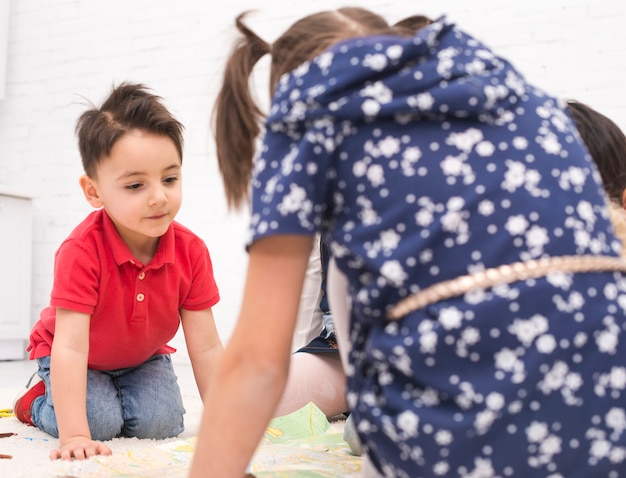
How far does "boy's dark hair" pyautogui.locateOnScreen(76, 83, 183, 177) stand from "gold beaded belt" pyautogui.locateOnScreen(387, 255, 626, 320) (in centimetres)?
83

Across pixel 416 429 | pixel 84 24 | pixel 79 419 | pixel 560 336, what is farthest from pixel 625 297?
pixel 84 24

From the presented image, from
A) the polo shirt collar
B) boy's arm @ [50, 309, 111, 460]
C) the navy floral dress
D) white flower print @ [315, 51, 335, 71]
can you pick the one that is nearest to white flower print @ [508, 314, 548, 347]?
the navy floral dress

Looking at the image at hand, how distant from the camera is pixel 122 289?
4.05 feet

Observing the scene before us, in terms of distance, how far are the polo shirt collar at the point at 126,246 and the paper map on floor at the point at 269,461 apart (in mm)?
332

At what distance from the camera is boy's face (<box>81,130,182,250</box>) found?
Answer: 1.20 metres

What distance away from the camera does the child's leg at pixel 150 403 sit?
50.6 inches

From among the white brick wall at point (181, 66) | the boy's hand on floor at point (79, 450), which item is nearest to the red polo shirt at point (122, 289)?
the boy's hand on floor at point (79, 450)

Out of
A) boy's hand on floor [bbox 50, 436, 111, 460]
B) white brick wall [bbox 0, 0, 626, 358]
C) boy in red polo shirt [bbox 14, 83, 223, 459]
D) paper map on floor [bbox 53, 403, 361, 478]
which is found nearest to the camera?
paper map on floor [bbox 53, 403, 361, 478]

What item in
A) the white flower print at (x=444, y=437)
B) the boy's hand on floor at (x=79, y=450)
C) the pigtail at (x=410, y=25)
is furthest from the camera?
the boy's hand on floor at (x=79, y=450)

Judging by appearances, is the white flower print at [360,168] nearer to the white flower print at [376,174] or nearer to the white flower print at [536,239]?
the white flower print at [376,174]

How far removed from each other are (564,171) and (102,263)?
863mm

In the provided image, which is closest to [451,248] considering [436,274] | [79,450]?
[436,274]

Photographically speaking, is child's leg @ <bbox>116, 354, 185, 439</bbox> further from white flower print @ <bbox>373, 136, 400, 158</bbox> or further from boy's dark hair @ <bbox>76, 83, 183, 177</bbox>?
white flower print @ <bbox>373, 136, 400, 158</bbox>

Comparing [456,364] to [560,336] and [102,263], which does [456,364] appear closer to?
[560,336]
